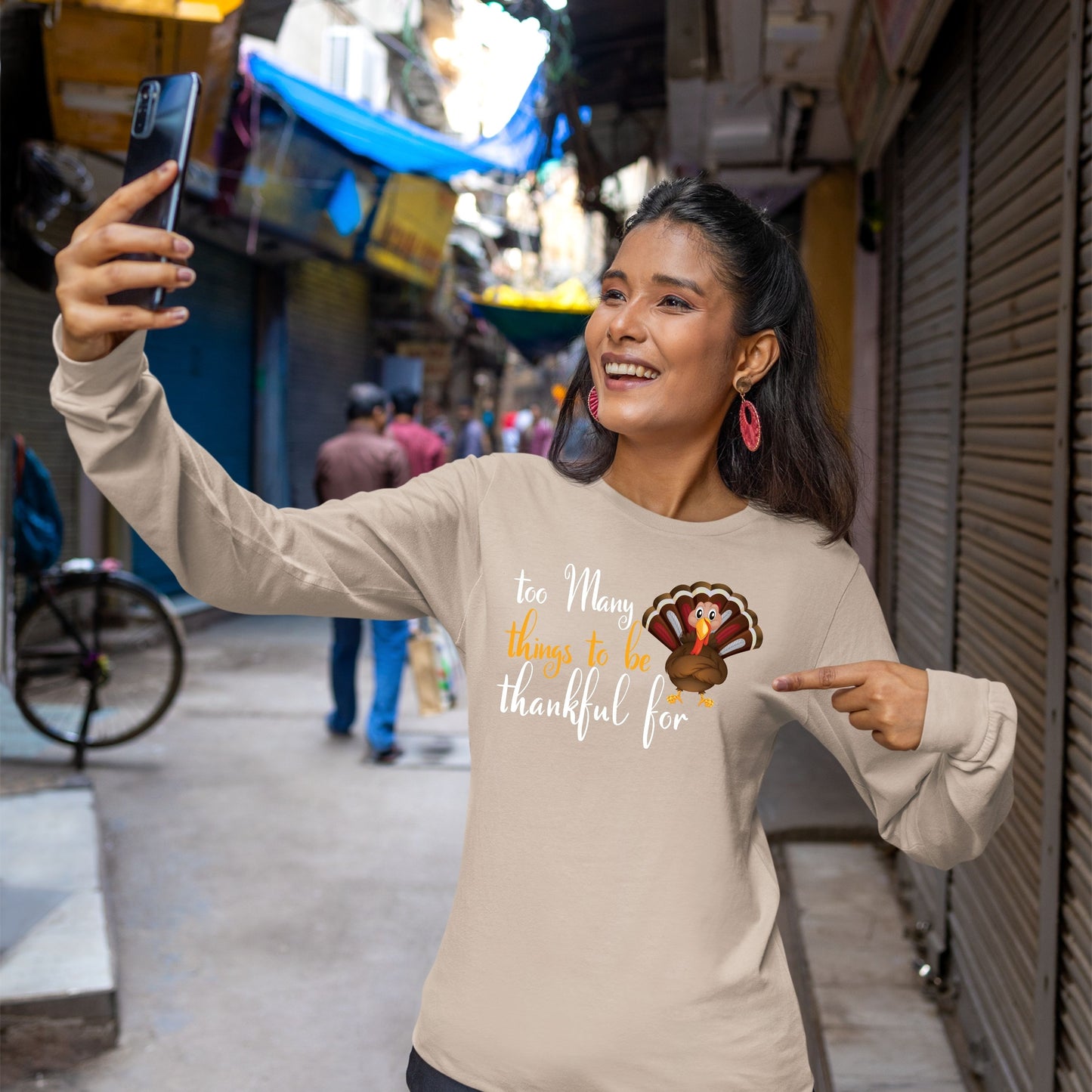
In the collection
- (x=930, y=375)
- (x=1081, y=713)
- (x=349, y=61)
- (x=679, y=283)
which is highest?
(x=349, y=61)

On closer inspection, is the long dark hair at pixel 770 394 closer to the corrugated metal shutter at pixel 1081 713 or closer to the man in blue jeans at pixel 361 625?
the corrugated metal shutter at pixel 1081 713

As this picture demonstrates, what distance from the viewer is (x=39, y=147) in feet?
21.7

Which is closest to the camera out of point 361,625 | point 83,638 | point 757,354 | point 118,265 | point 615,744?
point 118,265

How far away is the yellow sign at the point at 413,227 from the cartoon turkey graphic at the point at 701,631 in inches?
471

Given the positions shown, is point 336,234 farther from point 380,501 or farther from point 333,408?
point 380,501

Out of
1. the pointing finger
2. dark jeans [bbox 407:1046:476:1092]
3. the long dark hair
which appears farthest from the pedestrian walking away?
the pointing finger

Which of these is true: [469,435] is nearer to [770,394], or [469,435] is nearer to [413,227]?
[413,227]

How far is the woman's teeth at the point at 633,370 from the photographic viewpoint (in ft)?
5.51

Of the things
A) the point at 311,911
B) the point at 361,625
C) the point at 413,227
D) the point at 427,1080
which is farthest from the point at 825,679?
the point at 413,227

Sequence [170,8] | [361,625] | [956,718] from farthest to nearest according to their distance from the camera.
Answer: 1. [361,625]
2. [170,8]
3. [956,718]

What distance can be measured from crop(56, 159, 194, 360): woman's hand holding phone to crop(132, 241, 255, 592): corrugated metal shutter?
9459mm

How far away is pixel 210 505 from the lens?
147 cm

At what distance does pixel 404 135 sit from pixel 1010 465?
8437 mm

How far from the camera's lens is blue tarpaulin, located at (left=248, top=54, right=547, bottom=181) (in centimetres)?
995
